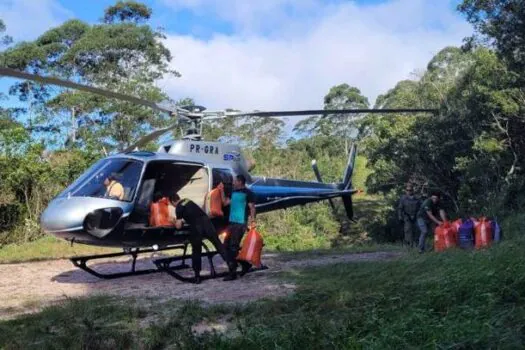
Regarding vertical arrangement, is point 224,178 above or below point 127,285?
above

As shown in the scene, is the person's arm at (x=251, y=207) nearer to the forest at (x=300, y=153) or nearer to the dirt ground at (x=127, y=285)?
the dirt ground at (x=127, y=285)

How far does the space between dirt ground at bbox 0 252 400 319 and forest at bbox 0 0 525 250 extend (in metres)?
6.51

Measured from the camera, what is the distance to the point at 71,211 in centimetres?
877

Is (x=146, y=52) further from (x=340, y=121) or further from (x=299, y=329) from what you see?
(x=299, y=329)

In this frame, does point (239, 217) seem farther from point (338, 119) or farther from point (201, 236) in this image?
point (338, 119)

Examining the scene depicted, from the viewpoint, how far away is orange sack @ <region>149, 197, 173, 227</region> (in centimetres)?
952

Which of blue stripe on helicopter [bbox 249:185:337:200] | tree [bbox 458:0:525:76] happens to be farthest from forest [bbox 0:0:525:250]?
blue stripe on helicopter [bbox 249:185:337:200]

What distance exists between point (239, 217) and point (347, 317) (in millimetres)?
4653

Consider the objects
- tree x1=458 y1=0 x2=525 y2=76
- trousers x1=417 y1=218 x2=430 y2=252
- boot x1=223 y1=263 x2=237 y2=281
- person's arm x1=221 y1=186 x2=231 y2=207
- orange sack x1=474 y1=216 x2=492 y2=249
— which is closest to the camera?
boot x1=223 y1=263 x2=237 y2=281

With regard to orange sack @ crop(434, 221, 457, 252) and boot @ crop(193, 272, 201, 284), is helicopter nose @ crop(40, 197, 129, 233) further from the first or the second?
orange sack @ crop(434, 221, 457, 252)

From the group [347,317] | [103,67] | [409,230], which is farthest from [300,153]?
[347,317]

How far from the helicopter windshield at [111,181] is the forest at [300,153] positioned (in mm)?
9211

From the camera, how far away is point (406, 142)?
1086 inches

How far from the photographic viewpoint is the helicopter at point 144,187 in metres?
8.83
